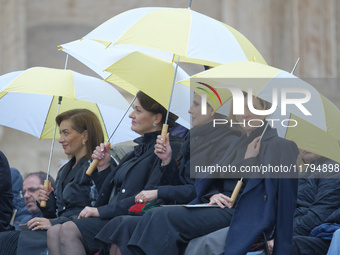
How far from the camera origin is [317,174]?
673cm

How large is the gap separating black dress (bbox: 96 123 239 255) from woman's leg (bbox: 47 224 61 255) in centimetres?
34

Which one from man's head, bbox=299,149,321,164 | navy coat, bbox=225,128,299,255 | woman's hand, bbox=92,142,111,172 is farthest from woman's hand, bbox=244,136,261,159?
woman's hand, bbox=92,142,111,172

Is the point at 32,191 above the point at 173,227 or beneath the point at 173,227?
beneath

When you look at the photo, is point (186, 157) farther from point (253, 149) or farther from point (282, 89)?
point (282, 89)

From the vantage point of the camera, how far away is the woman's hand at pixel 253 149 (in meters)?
5.76

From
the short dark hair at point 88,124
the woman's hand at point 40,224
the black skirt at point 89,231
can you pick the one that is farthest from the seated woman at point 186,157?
the short dark hair at point 88,124

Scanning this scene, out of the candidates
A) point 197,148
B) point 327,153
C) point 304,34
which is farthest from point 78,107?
point 304,34

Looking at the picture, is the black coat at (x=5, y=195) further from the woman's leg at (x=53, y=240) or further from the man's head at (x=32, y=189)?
the man's head at (x=32, y=189)

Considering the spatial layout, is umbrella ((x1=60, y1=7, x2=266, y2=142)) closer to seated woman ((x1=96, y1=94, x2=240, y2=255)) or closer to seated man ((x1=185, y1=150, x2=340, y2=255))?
seated woman ((x1=96, y1=94, x2=240, y2=255))

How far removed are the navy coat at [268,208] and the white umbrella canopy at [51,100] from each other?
2.17 metres

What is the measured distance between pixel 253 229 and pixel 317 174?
1395mm

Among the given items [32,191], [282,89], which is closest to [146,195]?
[282,89]

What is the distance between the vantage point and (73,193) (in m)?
7.02

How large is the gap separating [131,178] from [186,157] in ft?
1.73
